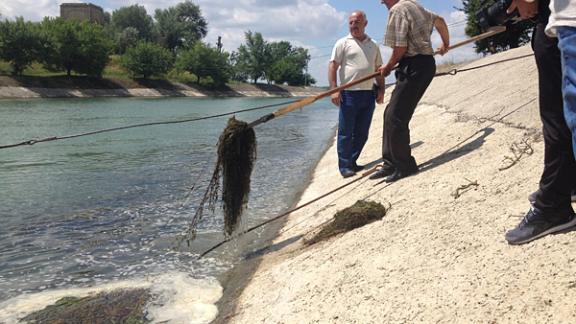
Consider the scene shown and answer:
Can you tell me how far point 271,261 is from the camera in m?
5.46

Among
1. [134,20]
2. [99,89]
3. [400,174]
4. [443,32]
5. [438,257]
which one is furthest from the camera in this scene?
[134,20]

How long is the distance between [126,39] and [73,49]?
31225 mm

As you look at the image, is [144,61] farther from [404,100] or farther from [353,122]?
[404,100]

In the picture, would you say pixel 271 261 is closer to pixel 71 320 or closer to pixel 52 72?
pixel 71 320

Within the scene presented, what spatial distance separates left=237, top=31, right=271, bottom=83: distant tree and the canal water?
365 feet

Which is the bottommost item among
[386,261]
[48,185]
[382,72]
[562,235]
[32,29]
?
[48,185]

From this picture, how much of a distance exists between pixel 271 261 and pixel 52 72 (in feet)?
256

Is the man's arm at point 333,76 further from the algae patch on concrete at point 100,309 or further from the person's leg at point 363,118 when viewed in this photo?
the algae patch on concrete at point 100,309

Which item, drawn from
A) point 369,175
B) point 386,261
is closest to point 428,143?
point 369,175

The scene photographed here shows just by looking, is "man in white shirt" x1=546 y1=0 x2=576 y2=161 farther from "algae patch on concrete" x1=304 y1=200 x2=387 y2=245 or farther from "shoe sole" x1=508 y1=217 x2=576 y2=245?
"algae patch on concrete" x1=304 y1=200 x2=387 y2=245

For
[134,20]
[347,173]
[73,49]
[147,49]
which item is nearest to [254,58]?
[134,20]

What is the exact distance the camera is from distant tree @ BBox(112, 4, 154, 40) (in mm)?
113625

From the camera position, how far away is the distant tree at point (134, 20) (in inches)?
4473

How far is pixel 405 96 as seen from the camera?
6285 millimetres
